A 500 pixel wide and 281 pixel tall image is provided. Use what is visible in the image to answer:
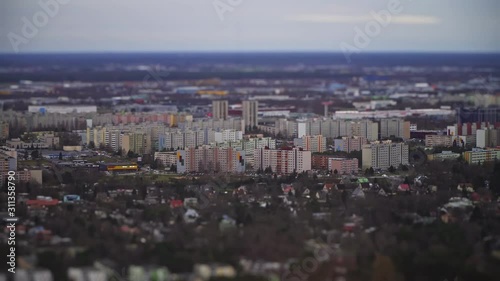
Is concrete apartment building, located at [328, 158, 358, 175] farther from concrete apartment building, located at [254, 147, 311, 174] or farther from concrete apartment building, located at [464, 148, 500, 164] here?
Result: concrete apartment building, located at [464, 148, 500, 164]

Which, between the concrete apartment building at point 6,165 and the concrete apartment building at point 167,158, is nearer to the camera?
the concrete apartment building at point 6,165

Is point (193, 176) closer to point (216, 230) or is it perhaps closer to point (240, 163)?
point (240, 163)

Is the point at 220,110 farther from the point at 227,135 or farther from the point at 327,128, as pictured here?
the point at 227,135

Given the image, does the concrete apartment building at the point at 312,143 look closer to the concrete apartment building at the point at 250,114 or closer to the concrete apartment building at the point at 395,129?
the concrete apartment building at the point at 395,129

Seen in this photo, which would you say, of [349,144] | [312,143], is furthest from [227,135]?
[349,144]

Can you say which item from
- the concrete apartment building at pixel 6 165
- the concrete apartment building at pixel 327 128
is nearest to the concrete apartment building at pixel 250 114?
the concrete apartment building at pixel 327 128

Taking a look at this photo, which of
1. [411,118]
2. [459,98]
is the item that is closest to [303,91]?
[459,98]
